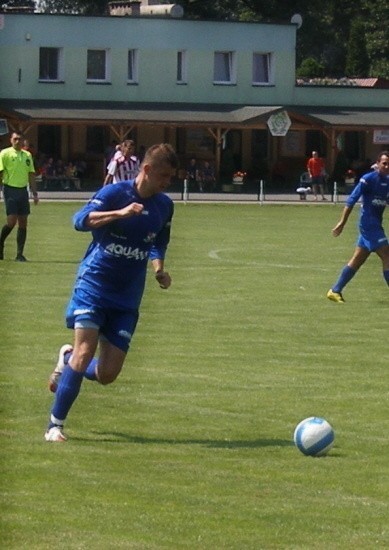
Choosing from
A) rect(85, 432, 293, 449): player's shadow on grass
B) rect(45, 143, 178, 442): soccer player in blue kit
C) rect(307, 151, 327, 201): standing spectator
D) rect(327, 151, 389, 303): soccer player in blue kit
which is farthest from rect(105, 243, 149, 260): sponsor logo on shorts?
rect(307, 151, 327, 201): standing spectator

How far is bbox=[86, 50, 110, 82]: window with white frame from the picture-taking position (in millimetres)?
66125

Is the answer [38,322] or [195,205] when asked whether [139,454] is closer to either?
[38,322]

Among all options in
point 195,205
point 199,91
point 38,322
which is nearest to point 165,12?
point 199,91

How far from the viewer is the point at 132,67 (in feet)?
219

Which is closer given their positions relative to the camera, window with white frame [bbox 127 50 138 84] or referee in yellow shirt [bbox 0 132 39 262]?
referee in yellow shirt [bbox 0 132 39 262]

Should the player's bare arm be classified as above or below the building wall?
below

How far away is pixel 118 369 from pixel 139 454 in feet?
2.76

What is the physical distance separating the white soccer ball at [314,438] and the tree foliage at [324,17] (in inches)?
3058

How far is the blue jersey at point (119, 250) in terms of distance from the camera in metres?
9.60

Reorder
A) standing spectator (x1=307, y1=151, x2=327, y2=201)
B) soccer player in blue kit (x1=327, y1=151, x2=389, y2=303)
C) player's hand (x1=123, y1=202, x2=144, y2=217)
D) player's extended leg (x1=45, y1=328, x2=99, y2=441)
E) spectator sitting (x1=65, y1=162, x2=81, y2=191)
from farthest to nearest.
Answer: spectator sitting (x1=65, y1=162, x2=81, y2=191) → standing spectator (x1=307, y1=151, x2=327, y2=201) → soccer player in blue kit (x1=327, y1=151, x2=389, y2=303) → player's extended leg (x1=45, y1=328, x2=99, y2=441) → player's hand (x1=123, y1=202, x2=144, y2=217)

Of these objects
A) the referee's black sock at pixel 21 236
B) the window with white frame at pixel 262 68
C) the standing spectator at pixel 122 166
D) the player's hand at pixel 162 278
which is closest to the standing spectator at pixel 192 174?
the window with white frame at pixel 262 68

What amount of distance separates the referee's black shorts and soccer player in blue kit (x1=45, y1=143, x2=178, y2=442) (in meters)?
13.2

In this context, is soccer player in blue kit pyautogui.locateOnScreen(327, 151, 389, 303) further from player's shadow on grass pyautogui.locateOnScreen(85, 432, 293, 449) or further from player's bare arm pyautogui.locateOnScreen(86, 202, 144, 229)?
player's bare arm pyautogui.locateOnScreen(86, 202, 144, 229)

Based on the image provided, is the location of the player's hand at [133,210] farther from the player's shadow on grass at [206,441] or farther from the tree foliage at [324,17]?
the tree foliage at [324,17]
